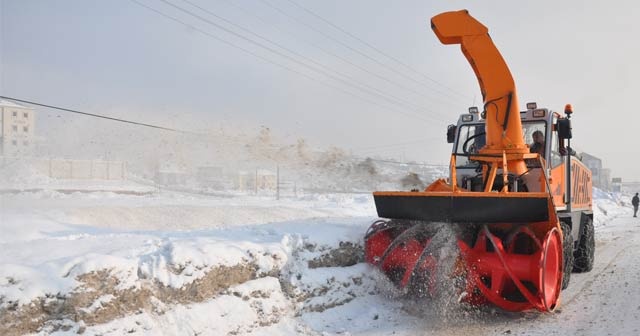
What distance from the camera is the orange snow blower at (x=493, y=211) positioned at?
6.05 metres

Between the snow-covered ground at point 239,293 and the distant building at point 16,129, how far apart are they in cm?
997

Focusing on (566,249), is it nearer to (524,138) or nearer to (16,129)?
(524,138)

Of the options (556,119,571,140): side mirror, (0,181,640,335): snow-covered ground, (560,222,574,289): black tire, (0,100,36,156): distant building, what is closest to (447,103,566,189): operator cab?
(556,119,571,140): side mirror

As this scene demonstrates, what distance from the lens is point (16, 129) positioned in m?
Answer: 17.1

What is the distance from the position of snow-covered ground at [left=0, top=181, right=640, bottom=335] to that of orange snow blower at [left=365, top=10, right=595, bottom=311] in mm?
336

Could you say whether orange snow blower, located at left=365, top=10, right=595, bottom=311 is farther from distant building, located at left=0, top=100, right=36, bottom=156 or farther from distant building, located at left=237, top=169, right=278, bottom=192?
distant building, located at left=237, top=169, right=278, bottom=192

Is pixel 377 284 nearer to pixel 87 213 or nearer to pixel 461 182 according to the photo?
pixel 461 182

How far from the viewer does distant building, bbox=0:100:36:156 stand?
587 inches

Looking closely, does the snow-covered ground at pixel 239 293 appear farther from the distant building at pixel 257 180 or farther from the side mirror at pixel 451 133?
the distant building at pixel 257 180

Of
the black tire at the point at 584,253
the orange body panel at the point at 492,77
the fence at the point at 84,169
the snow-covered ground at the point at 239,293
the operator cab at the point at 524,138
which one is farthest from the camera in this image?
the fence at the point at 84,169

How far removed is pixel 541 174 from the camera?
707 cm

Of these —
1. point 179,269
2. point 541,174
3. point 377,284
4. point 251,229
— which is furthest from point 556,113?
point 179,269

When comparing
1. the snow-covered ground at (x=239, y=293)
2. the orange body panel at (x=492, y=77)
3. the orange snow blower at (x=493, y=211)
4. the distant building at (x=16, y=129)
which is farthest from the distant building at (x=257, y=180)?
the orange body panel at (x=492, y=77)

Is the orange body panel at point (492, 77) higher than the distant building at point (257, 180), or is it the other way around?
the orange body panel at point (492, 77)
